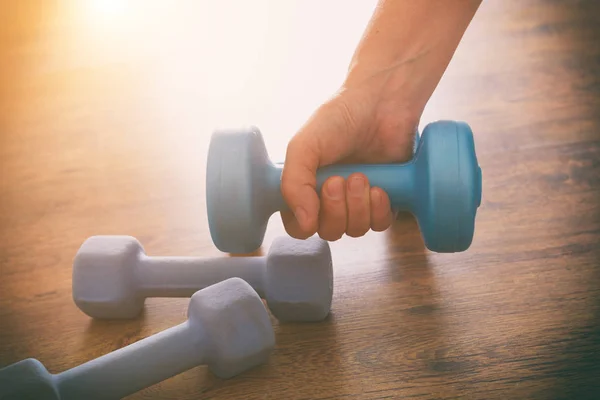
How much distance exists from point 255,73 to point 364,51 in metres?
0.54

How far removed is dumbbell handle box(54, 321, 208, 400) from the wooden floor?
0.18ft

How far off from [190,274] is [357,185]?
0.86 ft

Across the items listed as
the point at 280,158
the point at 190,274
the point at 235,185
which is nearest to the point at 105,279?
the point at 190,274

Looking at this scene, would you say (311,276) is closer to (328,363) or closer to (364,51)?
(328,363)

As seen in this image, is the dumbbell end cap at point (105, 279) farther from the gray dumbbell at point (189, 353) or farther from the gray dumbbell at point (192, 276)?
the gray dumbbell at point (189, 353)

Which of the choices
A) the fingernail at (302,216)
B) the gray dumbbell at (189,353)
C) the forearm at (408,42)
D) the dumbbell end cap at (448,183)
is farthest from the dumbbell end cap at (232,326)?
the forearm at (408,42)

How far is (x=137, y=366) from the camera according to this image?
31.5 inches

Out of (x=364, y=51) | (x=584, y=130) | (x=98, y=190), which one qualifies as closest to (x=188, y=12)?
(x=98, y=190)

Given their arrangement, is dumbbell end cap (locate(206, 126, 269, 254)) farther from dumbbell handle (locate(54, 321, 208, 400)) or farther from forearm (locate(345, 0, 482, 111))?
forearm (locate(345, 0, 482, 111))

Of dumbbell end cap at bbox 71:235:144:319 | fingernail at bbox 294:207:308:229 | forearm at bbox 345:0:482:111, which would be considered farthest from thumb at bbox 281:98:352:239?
dumbbell end cap at bbox 71:235:144:319

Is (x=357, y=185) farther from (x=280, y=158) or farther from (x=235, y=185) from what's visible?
(x=280, y=158)

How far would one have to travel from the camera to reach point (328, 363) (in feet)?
2.88

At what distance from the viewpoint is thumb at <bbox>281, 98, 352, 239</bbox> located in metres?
0.85

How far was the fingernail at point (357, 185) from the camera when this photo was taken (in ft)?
2.79
